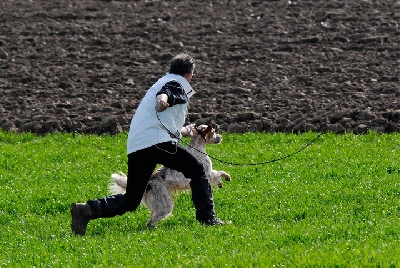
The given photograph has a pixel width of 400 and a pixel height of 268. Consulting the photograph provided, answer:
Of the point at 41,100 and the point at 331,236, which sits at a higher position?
the point at 331,236

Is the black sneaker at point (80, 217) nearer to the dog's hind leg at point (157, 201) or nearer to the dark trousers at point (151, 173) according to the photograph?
the dark trousers at point (151, 173)

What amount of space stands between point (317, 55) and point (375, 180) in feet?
25.6

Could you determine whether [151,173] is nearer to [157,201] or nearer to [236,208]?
[157,201]

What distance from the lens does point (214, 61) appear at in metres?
20.8

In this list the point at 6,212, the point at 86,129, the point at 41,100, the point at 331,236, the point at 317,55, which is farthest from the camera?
the point at 317,55

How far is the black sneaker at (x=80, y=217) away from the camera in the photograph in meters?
11.1

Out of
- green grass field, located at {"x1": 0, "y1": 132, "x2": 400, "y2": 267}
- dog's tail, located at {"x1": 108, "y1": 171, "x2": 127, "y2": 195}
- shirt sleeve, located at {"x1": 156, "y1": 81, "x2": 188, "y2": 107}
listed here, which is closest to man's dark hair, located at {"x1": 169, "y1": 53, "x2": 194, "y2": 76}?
shirt sleeve, located at {"x1": 156, "y1": 81, "x2": 188, "y2": 107}

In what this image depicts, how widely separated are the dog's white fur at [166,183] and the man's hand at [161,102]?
1.03 m

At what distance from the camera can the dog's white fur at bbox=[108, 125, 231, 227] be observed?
449 inches

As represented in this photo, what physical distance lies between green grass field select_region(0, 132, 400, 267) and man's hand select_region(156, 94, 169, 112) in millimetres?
1272

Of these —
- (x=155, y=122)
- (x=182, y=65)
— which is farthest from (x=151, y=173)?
(x=182, y=65)

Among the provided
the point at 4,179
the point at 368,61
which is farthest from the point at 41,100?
the point at 368,61

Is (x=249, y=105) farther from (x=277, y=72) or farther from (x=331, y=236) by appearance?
(x=331, y=236)

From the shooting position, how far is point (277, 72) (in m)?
19.7
